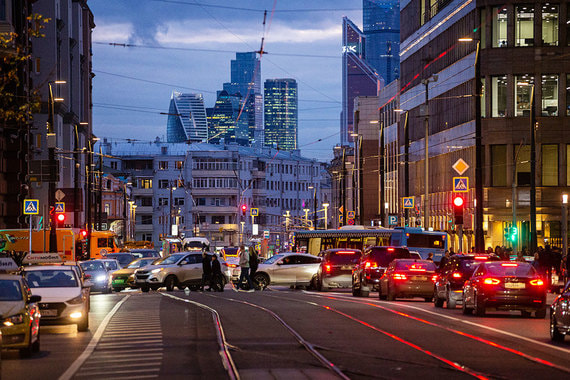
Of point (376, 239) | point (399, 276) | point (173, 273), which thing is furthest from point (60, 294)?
point (376, 239)

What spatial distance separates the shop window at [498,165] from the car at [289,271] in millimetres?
29441

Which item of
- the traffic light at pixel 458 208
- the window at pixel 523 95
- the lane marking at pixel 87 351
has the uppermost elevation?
the window at pixel 523 95

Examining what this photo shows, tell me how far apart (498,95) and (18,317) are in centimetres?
6117

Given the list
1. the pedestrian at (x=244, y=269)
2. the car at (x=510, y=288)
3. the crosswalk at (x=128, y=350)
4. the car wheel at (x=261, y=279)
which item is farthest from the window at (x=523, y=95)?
the crosswalk at (x=128, y=350)

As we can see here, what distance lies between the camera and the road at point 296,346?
15719mm

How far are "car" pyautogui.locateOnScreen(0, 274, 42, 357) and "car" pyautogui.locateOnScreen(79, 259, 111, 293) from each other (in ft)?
88.0

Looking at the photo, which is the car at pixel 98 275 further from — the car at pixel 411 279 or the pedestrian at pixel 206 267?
the car at pixel 411 279

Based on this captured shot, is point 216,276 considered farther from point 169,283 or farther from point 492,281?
point 492,281

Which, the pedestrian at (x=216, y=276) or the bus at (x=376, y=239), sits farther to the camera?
the bus at (x=376, y=239)

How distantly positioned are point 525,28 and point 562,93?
5.16 meters

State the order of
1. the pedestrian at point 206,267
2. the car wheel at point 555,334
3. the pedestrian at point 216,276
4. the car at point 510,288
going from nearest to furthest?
the car wheel at point 555,334
the car at point 510,288
the pedestrian at point 216,276
the pedestrian at point 206,267

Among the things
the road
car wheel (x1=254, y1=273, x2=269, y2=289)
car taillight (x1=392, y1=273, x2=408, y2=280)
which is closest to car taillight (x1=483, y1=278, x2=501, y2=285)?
the road

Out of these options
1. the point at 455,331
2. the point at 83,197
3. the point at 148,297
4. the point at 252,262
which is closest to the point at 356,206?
the point at 83,197

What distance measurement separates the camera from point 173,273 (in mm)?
47406
